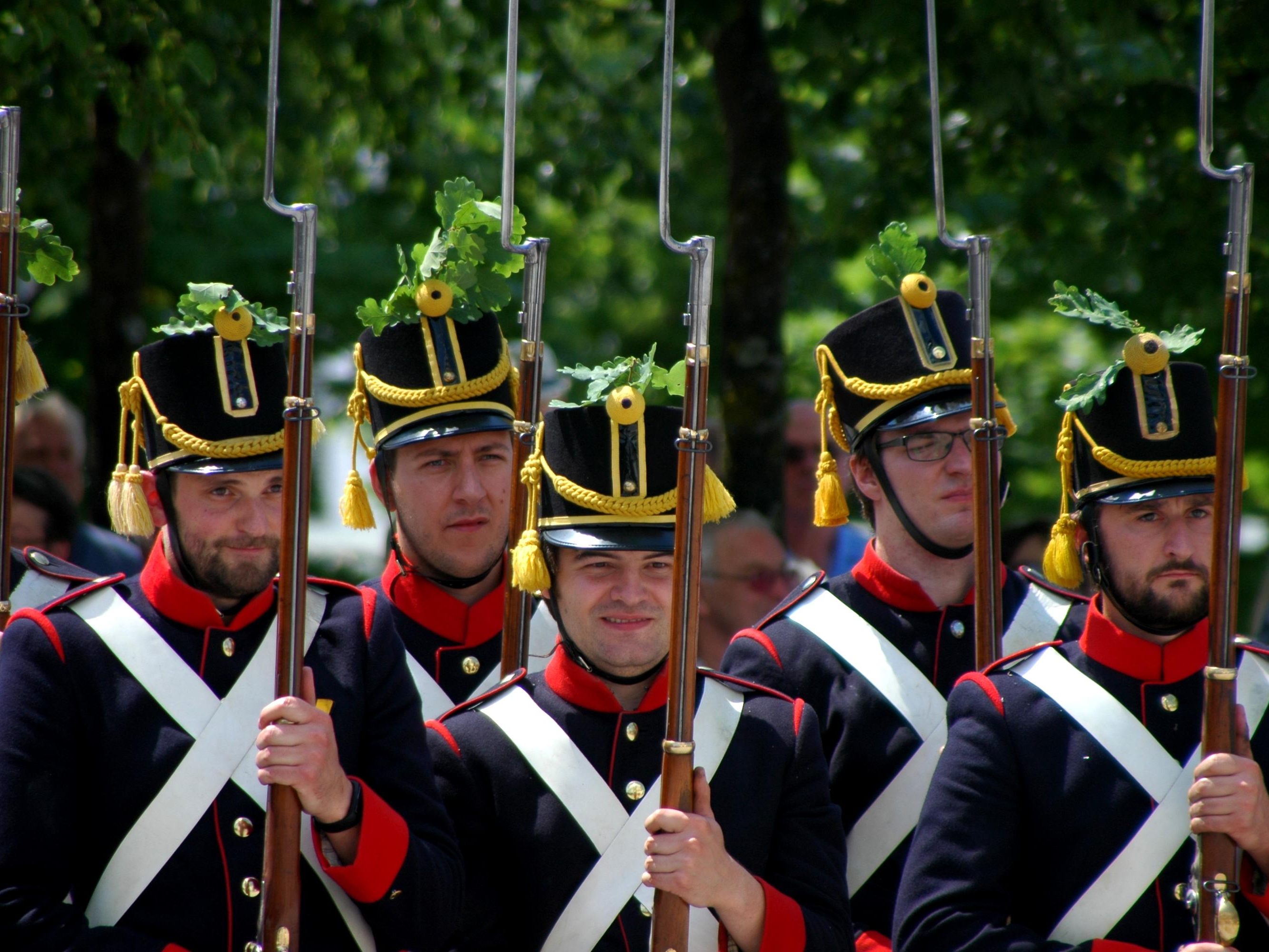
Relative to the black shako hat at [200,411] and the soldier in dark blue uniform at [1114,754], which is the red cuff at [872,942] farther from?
the black shako hat at [200,411]

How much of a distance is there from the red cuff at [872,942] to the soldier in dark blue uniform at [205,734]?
3.43ft

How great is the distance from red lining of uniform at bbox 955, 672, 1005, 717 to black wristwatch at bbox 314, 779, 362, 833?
125 centimetres

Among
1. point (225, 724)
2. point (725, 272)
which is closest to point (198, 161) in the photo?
point (725, 272)

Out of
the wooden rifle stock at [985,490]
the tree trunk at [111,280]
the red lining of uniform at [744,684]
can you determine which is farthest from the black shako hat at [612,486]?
the tree trunk at [111,280]

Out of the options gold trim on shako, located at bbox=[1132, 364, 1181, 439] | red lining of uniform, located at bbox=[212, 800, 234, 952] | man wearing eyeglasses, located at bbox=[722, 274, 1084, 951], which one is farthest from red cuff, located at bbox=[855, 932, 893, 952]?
red lining of uniform, located at bbox=[212, 800, 234, 952]

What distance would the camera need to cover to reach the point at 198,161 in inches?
237

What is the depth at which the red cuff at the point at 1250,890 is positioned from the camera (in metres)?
3.46

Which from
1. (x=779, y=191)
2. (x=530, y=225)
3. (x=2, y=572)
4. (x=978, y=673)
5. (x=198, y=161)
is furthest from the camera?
(x=530, y=225)

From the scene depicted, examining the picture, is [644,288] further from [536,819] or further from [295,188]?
[536,819]

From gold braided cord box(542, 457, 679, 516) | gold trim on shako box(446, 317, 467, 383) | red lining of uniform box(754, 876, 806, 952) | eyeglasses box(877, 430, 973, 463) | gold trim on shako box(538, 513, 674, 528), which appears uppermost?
gold trim on shako box(446, 317, 467, 383)

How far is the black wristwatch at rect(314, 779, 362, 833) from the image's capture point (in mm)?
3412

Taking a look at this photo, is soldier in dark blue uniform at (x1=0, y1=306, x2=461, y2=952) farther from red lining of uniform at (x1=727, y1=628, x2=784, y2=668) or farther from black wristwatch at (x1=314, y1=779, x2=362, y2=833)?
red lining of uniform at (x1=727, y1=628, x2=784, y2=668)

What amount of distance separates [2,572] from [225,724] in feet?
2.78

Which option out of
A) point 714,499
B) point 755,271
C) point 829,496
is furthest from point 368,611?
point 755,271
